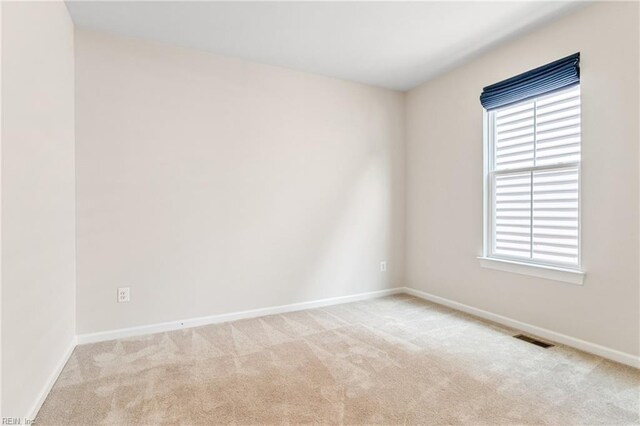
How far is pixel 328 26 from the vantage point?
8.80 feet

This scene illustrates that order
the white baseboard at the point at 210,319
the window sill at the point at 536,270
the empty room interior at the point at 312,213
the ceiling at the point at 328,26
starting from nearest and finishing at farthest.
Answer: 1. the empty room interior at the point at 312,213
2. the ceiling at the point at 328,26
3. the window sill at the point at 536,270
4. the white baseboard at the point at 210,319

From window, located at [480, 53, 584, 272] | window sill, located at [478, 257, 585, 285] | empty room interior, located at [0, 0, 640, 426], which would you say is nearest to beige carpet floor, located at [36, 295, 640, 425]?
empty room interior, located at [0, 0, 640, 426]

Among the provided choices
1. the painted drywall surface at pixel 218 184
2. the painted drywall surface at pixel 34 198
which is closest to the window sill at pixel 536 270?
the painted drywall surface at pixel 218 184

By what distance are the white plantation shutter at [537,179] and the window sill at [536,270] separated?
7cm

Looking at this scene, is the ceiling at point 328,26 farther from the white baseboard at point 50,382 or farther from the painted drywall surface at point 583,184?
the white baseboard at point 50,382

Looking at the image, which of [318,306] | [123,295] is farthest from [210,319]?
[318,306]

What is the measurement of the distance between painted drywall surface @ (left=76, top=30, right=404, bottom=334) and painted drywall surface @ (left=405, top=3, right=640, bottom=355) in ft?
2.20

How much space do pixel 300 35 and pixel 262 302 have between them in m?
2.45

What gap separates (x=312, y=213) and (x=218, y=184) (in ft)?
3.33

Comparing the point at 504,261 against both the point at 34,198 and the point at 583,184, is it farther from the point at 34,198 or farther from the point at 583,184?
the point at 34,198

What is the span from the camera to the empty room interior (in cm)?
181

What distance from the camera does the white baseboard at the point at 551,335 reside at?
227 centimetres

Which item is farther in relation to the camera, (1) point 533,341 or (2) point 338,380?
(1) point 533,341

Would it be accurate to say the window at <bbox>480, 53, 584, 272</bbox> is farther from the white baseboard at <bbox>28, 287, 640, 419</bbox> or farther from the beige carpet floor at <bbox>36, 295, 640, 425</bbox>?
the beige carpet floor at <bbox>36, 295, 640, 425</bbox>
